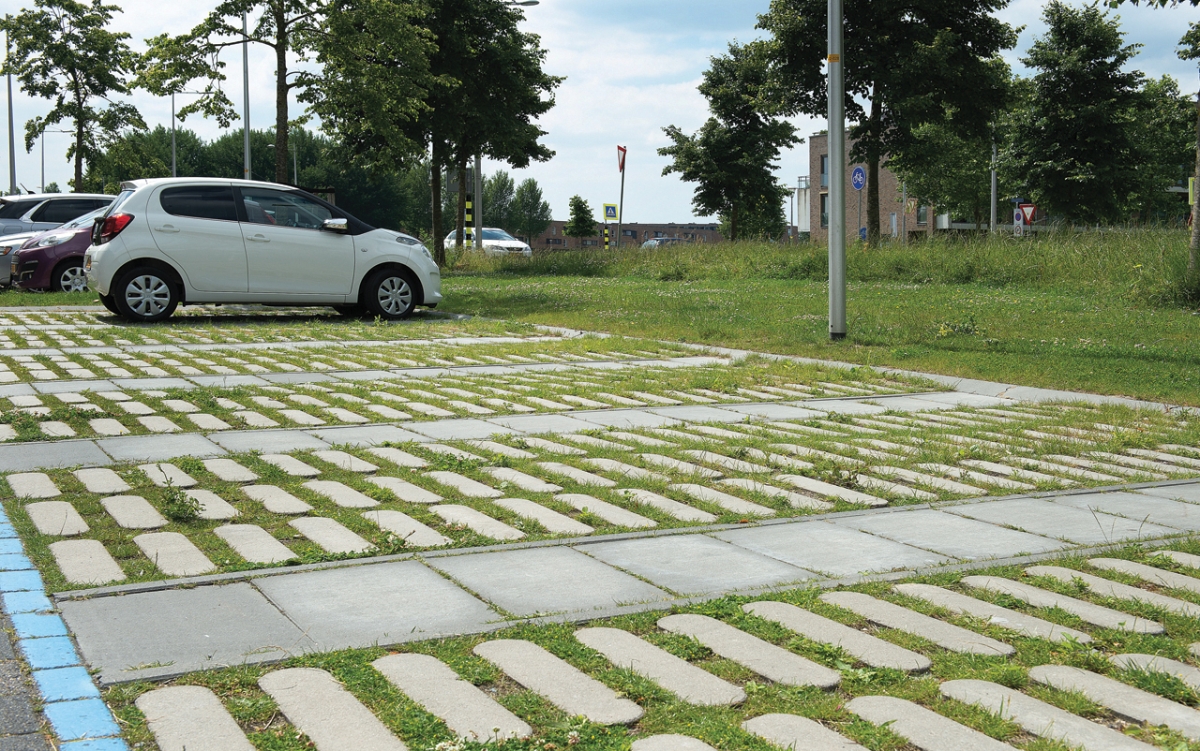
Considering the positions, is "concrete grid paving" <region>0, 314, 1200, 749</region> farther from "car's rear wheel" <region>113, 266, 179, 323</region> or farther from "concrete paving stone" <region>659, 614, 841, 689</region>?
"car's rear wheel" <region>113, 266, 179, 323</region>

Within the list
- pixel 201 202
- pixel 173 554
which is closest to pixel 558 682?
pixel 173 554

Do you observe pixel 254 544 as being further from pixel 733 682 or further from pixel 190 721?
pixel 733 682

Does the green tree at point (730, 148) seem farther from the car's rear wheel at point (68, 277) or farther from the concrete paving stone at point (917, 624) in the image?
the concrete paving stone at point (917, 624)

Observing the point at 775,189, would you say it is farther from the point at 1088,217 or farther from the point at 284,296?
the point at 284,296

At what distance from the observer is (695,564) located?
155 inches

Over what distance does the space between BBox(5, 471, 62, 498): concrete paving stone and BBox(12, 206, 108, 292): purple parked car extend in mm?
15277

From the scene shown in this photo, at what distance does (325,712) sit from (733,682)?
99 centimetres

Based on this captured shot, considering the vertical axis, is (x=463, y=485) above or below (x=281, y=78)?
below

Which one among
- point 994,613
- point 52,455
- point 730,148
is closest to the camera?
point 994,613

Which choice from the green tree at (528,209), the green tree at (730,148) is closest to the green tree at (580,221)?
the green tree at (528,209)

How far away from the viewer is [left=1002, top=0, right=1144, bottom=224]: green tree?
39312mm

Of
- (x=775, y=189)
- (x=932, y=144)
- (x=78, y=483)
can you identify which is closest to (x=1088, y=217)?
(x=932, y=144)

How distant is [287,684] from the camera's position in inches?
109

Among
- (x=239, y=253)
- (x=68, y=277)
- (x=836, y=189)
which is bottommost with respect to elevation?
(x=68, y=277)
